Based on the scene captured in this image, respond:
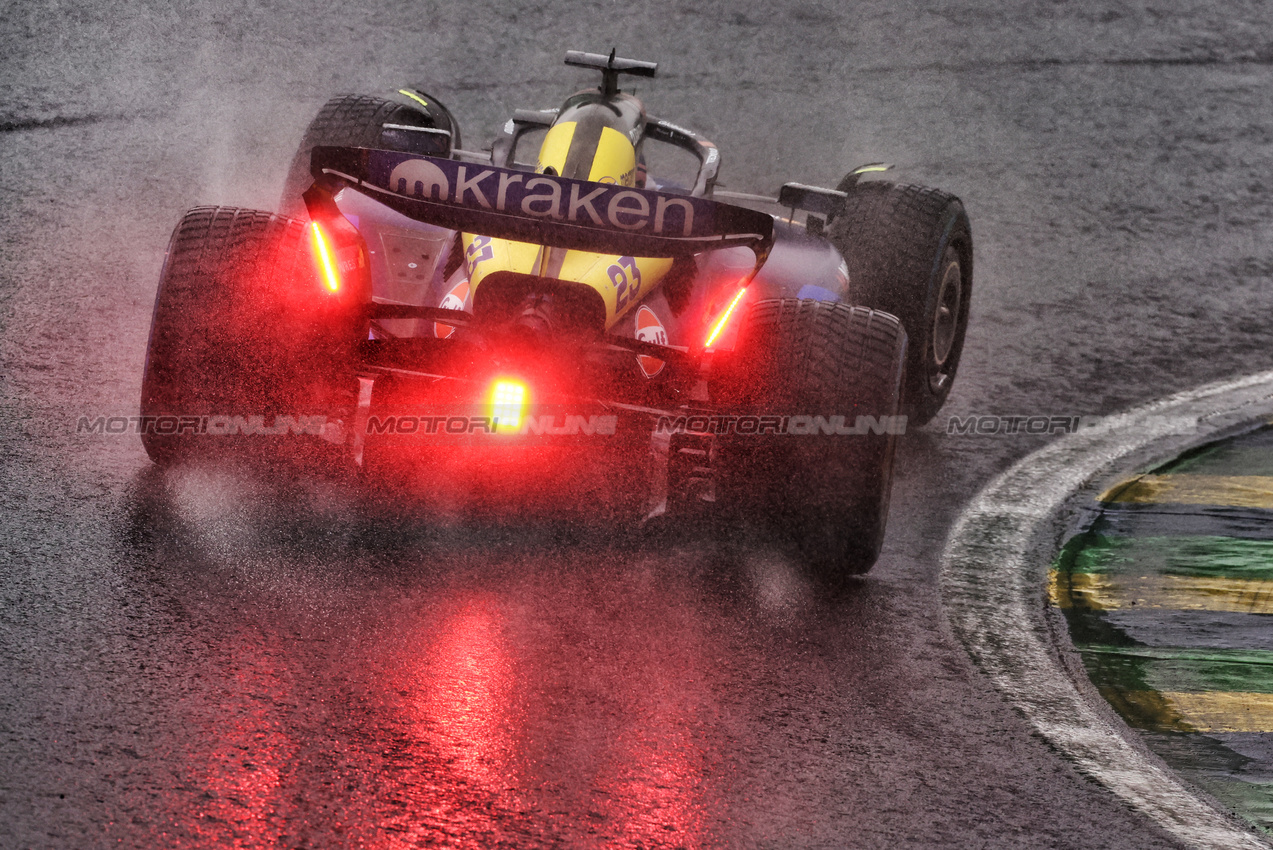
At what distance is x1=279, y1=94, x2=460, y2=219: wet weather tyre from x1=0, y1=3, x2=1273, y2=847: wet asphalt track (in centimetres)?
87

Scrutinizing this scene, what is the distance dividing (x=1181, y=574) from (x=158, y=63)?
8105 millimetres

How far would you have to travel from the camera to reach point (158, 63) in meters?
10.5

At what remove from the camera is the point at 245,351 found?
4.52 metres

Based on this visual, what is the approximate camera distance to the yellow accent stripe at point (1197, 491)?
5656 millimetres

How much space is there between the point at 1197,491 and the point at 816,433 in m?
2.16

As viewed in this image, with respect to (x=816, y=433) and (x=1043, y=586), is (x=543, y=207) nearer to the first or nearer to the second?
(x=816, y=433)

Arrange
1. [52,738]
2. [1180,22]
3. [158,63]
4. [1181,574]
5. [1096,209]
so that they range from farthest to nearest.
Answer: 1. [1180,22]
2. [158,63]
3. [1096,209]
4. [1181,574]
5. [52,738]

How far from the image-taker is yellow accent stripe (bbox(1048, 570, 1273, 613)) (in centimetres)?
478

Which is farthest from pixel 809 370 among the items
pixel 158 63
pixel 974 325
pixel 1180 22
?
pixel 1180 22

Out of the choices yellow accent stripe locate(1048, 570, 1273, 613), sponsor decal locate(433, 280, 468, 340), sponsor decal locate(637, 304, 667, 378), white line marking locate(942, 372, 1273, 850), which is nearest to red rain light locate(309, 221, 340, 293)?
sponsor decal locate(433, 280, 468, 340)

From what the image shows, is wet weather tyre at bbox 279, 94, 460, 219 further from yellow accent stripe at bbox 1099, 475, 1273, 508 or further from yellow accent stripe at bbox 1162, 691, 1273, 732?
yellow accent stripe at bbox 1162, 691, 1273, 732

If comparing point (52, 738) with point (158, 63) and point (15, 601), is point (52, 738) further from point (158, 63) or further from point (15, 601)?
point (158, 63)

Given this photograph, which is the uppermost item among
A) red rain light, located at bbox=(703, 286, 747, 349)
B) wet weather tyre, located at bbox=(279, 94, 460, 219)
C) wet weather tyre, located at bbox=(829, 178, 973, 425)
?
wet weather tyre, located at bbox=(279, 94, 460, 219)
